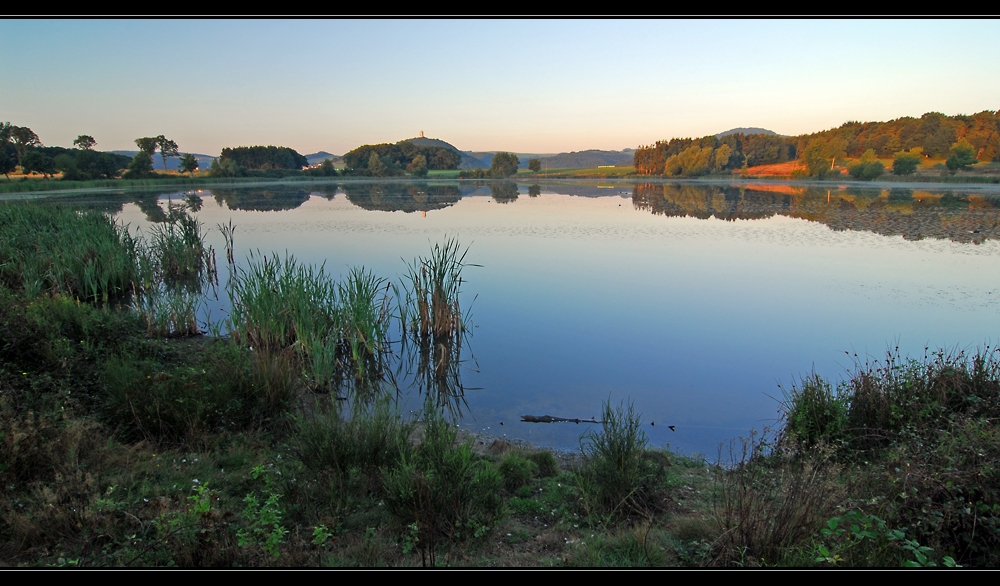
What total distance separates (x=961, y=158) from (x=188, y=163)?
8344cm

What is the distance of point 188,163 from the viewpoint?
219 feet

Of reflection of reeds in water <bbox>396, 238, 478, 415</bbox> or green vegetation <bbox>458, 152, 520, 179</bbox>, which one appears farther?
green vegetation <bbox>458, 152, 520, 179</bbox>

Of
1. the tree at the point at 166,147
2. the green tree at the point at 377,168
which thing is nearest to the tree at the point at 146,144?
the tree at the point at 166,147

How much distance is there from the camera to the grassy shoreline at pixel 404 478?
272 cm

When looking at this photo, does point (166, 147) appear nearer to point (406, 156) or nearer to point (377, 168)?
point (377, 168)

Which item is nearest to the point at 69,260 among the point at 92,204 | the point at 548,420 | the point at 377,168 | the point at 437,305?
the point at 437,305

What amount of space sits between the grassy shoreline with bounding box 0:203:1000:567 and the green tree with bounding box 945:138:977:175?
56506mm

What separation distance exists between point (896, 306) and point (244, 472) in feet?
33.7

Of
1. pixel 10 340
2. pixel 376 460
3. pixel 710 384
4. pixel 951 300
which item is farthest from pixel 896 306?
pixel 10 340

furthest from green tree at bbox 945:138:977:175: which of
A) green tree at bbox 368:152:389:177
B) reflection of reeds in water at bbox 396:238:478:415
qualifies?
green tree at bbox 368:152:389:177

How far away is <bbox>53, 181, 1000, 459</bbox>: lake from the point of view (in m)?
6.19

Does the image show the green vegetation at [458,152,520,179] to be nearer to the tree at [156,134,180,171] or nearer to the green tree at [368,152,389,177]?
the green tree at [368,152,389,177]

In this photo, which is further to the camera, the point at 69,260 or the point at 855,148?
the point at 855,148

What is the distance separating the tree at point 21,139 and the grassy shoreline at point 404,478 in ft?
176
